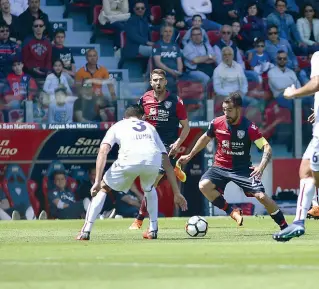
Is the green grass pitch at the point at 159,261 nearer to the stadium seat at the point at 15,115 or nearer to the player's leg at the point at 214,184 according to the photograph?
the player's leg at the point at 214,184

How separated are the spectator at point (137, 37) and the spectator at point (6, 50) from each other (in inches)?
110

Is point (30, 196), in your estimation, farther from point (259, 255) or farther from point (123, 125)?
point (259, 255)

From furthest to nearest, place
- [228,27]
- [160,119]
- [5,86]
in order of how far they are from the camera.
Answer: [228,27] < [5,86] < [160,119]

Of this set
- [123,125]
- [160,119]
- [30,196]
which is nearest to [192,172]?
[30,196]

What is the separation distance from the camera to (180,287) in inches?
302

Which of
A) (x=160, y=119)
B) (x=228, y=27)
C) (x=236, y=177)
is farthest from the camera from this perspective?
(x=228, y=27)

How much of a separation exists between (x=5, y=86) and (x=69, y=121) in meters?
1.48

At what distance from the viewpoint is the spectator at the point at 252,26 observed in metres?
27.0

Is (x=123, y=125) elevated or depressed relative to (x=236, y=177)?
elevated

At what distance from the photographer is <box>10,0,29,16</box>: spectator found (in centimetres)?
2458

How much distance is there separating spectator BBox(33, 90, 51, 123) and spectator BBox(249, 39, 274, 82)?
19.4 ft

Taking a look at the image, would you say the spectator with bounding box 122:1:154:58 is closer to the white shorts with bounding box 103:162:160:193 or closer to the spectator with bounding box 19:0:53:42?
the spectator with bounding box 19:0:53:42

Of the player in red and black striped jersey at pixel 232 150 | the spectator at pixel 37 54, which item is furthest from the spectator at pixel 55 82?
the player in red and black striped jersey at pixel 232 150

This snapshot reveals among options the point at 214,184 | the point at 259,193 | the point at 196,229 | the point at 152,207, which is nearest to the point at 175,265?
the point at 152,207
